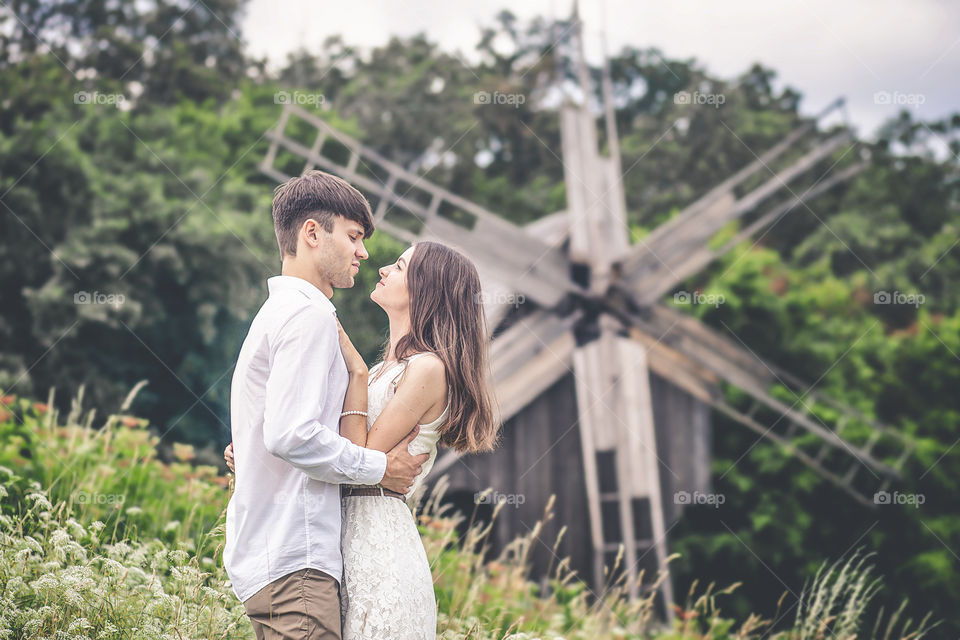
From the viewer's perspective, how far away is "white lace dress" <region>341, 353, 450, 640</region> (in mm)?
2342

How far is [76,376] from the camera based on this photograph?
959 cm

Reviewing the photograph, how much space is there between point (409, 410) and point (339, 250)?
0.49 metres

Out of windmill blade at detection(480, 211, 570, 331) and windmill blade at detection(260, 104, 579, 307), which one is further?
windmill blade at detection(260, 104, 579, 307)

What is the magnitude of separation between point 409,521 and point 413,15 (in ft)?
66.0

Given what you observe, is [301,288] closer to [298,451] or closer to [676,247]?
[298,451]

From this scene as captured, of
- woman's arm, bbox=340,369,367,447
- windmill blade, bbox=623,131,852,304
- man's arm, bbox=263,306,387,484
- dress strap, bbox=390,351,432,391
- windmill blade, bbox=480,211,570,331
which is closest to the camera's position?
man's arm, bbox=263,306,387,484

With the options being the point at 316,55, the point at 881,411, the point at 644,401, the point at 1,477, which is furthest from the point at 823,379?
the point at 316,55

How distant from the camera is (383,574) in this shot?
2.38 m

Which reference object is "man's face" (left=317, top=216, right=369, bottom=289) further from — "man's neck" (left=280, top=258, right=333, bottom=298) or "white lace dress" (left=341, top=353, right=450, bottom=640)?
"white lace dress" (left=341, top=353, right=450, bottom=640)

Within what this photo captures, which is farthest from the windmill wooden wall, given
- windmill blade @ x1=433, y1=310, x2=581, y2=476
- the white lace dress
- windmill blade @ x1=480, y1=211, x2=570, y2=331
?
the white lace dress

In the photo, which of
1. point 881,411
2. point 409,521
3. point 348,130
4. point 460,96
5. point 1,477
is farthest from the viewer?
point 460,96

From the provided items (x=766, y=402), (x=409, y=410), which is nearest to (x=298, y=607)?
(x=409, y=410)

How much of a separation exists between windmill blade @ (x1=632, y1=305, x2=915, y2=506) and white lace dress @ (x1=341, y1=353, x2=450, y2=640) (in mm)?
7708

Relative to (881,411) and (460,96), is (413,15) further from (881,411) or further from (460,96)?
(881,411)
